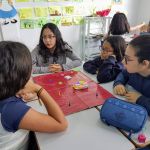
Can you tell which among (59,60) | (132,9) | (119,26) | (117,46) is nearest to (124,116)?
(117,46)

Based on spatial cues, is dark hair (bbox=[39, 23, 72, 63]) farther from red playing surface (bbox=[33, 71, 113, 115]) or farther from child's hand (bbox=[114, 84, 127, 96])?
child's hand (bbox=[114, 84, 127, 96])

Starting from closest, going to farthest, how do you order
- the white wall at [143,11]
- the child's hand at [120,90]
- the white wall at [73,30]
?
1. the child's hand at [120,90]
2. the white wall at [73,30]
3. the white wall at [143,11]

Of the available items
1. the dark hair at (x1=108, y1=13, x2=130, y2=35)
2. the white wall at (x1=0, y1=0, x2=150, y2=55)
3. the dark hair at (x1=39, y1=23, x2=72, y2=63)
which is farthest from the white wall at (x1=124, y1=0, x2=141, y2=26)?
the dark hair at (x1=39, y1=23, x2=72, y2=63)

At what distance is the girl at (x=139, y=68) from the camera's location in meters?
1.17

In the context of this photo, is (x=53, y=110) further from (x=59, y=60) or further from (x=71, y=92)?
(x=59, y=60)

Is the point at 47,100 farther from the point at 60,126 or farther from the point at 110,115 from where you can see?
the point at 110,115

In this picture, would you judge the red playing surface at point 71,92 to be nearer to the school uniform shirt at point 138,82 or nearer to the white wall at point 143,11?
the school uniform shirt at point 138,82

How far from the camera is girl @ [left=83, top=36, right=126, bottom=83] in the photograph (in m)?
1.49

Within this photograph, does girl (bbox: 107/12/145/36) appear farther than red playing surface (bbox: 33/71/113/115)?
Yes

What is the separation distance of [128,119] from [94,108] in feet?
0.82

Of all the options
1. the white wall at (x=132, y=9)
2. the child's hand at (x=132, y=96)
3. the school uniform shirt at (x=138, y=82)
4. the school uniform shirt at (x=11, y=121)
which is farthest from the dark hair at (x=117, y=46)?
the white wall at (x=132, y=9)

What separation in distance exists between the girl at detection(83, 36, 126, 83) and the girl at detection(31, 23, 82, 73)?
9.2 inches

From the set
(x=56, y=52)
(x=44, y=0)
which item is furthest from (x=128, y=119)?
(x=44, y=0)

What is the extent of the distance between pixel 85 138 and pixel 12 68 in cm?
45
